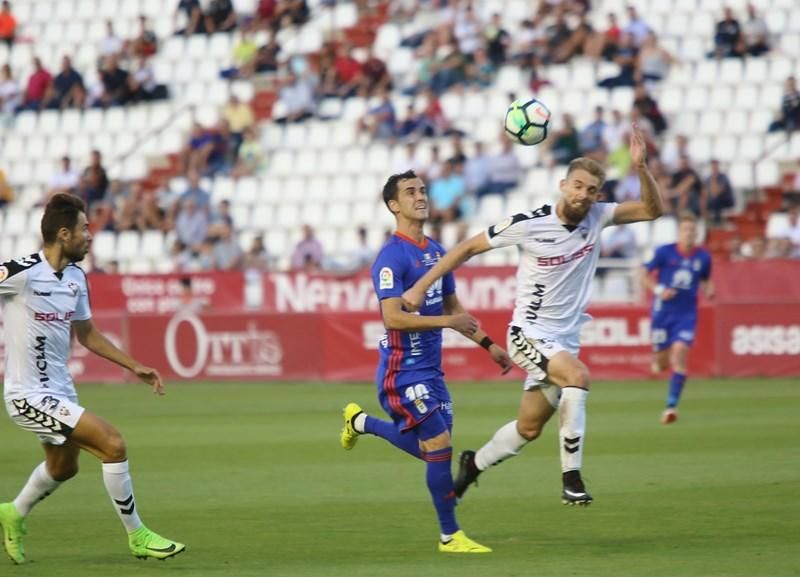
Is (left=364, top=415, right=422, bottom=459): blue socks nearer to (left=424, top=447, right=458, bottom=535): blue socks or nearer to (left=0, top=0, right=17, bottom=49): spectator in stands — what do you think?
(left=424, top=447, right=458, bottom=535): blue socks

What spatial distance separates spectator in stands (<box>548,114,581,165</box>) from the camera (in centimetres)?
2569

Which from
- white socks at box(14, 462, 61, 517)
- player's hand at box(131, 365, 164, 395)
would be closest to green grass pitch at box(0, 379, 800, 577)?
white socks at box(14, 462, 61, 517)

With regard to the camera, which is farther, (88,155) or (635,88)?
(88,155)

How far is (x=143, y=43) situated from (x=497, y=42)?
8811 mm

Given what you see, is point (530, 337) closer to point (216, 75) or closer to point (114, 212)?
point (114, 212)

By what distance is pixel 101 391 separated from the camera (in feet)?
76.7

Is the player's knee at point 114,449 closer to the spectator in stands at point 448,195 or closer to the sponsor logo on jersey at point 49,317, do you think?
the sponsor logo on jersey at point 49,317

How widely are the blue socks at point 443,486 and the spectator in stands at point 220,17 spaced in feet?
83.5

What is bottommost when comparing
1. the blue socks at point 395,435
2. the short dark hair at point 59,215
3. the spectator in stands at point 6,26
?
the blue socks at point 395,435

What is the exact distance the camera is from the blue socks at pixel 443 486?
29.4ft

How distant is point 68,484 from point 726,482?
217 inches

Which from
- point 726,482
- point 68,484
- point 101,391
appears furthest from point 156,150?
point 726,482

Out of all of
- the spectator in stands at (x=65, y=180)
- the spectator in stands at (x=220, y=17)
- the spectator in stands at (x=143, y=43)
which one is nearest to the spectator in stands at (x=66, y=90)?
the spectator in stands at (x=143, y=43)

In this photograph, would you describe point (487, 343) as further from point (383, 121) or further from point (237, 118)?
point (237, 118)
